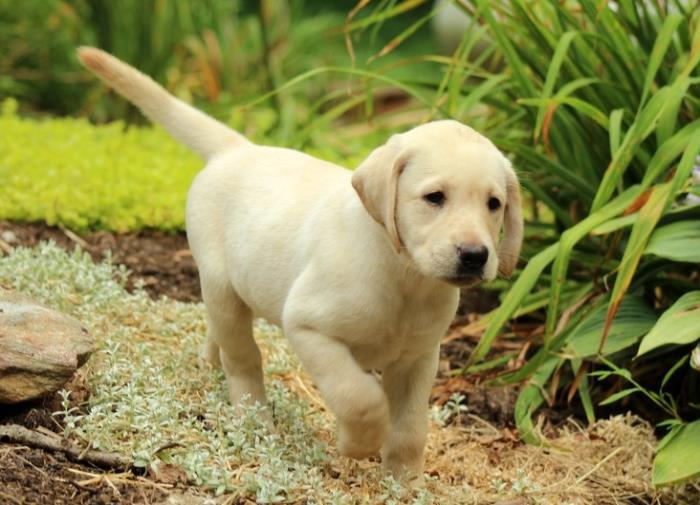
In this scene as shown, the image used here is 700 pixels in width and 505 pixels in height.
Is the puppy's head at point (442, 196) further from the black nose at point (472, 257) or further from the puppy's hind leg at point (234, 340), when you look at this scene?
the puppy's hind leg at point (234, 340)

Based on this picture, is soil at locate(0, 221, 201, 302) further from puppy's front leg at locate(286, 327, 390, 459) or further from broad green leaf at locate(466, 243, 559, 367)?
puppy's front leg at locate(286, 327, 390, 459)

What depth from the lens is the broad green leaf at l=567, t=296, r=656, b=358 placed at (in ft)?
13.9

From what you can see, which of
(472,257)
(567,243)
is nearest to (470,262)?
(472,257)

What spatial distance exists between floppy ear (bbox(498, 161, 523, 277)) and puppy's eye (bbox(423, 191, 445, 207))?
28 centimetres

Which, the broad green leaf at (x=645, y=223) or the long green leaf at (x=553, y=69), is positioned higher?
the long green leaf at (x=553, y=69)

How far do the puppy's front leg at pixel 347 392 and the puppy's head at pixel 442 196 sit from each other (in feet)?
1.26

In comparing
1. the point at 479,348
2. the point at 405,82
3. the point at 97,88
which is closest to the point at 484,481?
the point at 479,348

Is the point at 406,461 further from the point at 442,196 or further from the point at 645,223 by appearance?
the point at 645,223

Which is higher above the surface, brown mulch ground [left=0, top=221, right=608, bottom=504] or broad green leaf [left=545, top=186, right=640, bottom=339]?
broad green leaf [left=545, top=186, right=640, bottom=339]

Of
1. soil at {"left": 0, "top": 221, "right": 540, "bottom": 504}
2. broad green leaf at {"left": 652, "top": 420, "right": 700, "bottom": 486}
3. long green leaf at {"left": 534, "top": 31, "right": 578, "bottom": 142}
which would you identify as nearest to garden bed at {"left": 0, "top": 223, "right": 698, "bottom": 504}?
soil at {"left": 0, "top": 221, "right": 540, "bottom": 504}

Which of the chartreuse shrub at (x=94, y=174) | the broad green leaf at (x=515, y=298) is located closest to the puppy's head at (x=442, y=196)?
the broad green leaf at (x=515, y=298)

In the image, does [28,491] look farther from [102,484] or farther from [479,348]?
[479,348]

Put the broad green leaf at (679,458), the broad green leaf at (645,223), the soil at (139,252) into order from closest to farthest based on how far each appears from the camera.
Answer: the broad green leaf at (679,458) → the broad green leaf at (645,223) → the soil at (139,252)

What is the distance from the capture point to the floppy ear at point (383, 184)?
3.10 metres
